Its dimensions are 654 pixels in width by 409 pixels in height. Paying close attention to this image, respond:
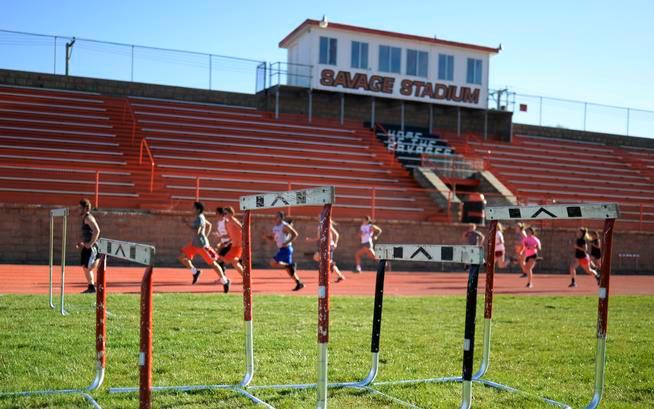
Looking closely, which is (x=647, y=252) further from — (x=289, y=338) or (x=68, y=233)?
(x=289, y=338)

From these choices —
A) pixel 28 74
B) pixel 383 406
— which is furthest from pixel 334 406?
pixel 28 74

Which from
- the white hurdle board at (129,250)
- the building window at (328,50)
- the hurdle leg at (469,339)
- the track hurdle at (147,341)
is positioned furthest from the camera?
the building window at (328,50)

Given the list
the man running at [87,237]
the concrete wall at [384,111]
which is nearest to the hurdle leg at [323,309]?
the man running at [87,237]

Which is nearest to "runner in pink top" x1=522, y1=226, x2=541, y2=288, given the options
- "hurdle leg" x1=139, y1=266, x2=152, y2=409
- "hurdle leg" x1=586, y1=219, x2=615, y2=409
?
"hurdle leg" x1=586, y1=219, x2=615, y2=409

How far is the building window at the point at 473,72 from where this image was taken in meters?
38.2

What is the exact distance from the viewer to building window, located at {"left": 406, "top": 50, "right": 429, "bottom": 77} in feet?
121

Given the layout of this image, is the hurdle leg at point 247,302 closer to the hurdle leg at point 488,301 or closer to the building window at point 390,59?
the hurdle leg at point 488,301

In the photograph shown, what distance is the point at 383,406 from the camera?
6.23 m

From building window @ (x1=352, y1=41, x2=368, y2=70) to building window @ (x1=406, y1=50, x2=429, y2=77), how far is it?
222 centimetres

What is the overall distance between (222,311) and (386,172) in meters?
20.1

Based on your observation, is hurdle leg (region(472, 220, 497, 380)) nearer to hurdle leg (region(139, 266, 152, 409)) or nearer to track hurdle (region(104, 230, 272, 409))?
track hurdle (region(104, 230, 272, 409))

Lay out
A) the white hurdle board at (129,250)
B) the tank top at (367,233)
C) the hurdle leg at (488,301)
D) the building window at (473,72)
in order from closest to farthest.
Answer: the white hurdle board at (129,250) < the hurdle leg at (488,301) < the tank top at (367,233) < the building window at (473,72)

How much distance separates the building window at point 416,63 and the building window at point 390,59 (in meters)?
0.49

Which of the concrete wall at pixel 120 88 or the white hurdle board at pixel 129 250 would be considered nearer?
the white hurdle board at pixel 129 250
